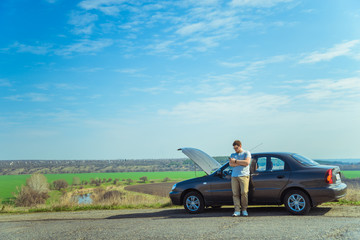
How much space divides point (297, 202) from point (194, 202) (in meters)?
3.12

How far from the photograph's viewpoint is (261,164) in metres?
10.9

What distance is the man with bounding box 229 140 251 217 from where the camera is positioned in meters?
10.4

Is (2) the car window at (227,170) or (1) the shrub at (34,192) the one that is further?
(1) the shrub at (34,192)

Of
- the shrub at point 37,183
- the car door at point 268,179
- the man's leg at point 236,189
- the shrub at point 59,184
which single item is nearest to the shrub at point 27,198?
the shrub at point 37,183

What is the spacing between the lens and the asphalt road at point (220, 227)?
759cm

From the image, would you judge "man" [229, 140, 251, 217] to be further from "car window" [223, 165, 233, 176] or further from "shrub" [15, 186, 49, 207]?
"shrub" [15, 186, 49, 207]

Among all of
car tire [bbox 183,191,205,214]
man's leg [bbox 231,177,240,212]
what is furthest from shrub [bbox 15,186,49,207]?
man's leg [bbox 231,177,240,212]

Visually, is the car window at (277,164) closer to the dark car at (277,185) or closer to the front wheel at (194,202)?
the dark car at (277,185)

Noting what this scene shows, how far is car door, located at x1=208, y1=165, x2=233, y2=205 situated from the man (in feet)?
1.91

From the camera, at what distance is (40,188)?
74.3m

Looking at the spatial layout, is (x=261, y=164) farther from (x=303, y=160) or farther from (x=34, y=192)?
(x=34, y=192)

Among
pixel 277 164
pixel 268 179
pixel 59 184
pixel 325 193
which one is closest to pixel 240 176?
pixel 268 179

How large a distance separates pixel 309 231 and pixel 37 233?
650 cm

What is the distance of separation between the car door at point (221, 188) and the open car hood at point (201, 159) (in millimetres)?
2906
